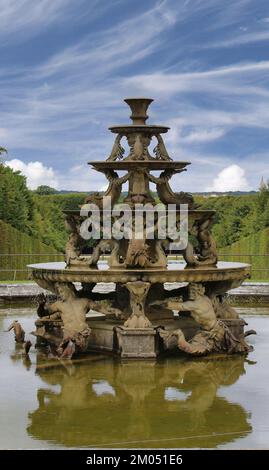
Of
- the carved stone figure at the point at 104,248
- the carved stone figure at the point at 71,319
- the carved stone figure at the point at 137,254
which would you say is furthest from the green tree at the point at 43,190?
the carved stone figure at the point at 137,254

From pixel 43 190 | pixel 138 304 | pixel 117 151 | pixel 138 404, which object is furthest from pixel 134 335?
pixel 43 190

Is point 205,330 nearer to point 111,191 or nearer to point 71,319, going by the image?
point 71,319

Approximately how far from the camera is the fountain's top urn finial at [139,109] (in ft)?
54.2

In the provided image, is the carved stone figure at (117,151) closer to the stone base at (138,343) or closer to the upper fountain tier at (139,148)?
the upper fountain tier at (139,148)

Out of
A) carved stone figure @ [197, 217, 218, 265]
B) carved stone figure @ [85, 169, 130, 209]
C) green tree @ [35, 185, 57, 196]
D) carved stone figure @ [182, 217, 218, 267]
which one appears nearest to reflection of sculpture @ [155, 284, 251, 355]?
carved stone figure @ [182, 217, 218, 267]

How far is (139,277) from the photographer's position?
15.0 metres

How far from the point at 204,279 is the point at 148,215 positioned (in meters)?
1.37

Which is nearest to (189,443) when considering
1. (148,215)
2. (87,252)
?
(148,215)

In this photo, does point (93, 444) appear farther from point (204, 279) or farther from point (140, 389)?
point (204, 279)

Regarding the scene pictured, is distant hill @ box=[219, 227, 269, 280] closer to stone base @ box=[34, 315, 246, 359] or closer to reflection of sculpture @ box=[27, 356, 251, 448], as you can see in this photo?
stone base @ box=[34, 315, 246, 359]

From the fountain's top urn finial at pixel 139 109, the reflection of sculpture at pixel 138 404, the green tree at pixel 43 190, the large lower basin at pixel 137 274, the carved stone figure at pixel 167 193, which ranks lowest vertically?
the reflection of sculpture at pixel 138 404

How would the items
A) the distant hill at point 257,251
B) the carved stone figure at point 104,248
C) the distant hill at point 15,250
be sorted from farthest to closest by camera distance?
1. the distant hill at point 257,251
2. the distant hill at point 15,250
3. the carved stone figure at point 104,248

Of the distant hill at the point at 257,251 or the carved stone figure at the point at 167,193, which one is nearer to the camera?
the carved stone figure at the point at 167,193

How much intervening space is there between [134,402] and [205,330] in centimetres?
358
